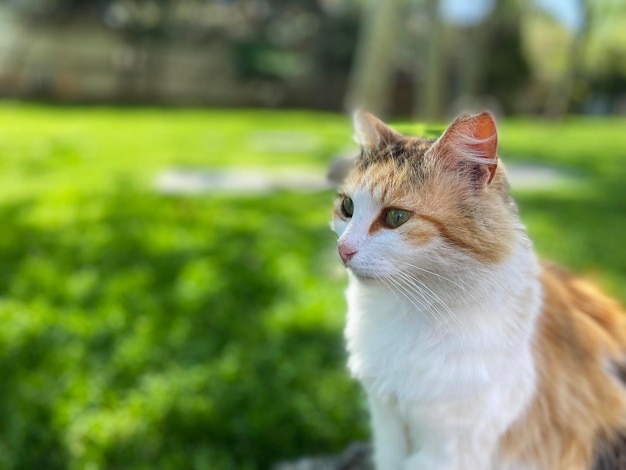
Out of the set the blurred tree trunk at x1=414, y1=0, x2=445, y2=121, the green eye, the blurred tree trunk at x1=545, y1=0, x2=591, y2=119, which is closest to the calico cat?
the green eye

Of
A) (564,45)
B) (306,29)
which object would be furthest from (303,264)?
(306,29)

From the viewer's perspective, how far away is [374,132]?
1.28 metres

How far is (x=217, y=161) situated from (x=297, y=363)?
4.45 meters

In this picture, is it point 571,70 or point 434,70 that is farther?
point 571,70

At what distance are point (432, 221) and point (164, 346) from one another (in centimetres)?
184

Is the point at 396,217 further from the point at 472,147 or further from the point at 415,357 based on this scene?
the point at 415,357

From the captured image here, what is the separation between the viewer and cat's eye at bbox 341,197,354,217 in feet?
4.07

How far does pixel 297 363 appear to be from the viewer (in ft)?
8.45

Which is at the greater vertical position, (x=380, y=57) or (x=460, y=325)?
(x=380, y=57)

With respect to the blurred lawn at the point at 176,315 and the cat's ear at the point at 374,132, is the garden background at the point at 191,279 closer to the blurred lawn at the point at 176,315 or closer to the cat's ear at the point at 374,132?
the blurred lawn at the point at 176,315

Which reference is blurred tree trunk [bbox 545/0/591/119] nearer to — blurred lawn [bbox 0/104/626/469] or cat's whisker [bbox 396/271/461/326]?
blurred lawn [bbox 0/104/626/469]

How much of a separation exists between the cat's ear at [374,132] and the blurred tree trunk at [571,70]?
6.90 m

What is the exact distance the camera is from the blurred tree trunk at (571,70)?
9.55 meters

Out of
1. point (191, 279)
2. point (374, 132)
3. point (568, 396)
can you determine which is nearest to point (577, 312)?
point (568, 396)
